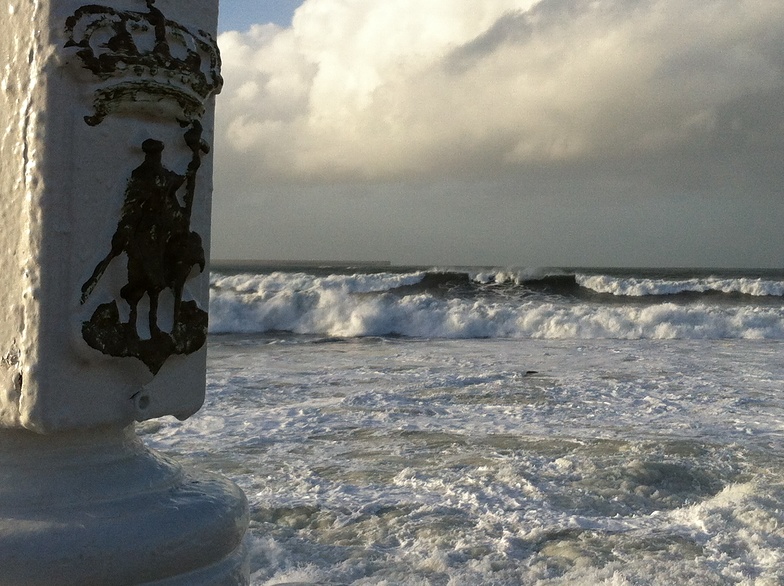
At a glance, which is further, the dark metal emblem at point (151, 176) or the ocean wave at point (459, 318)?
the ocean wave at point (459, 318)

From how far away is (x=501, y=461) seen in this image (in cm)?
643

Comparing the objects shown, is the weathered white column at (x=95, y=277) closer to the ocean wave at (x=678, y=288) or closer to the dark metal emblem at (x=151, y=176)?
the dark metal emblem at (x=151, y=176)

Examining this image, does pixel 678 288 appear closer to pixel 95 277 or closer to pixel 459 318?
pixel 459 318

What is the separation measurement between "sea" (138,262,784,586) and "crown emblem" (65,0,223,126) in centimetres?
313

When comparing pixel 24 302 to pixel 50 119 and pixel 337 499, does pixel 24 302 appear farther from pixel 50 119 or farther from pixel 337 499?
pixel 337 499

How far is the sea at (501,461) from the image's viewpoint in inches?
173

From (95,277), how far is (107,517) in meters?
0.45

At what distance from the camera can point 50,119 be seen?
1.39 meters

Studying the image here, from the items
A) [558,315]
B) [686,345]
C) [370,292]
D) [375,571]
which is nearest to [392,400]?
[375,571]

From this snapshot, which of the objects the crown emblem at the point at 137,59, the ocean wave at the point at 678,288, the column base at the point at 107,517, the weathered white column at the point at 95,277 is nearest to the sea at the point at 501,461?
the column base at the point at 107,517

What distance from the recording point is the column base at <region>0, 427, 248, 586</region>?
138cm

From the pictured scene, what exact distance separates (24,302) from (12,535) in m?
0.41

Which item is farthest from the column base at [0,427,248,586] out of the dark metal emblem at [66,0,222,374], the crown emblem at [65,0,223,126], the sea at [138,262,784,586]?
the sea at [138,262,784,586]

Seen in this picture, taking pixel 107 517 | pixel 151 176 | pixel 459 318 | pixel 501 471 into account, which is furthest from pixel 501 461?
pixel 459 318
